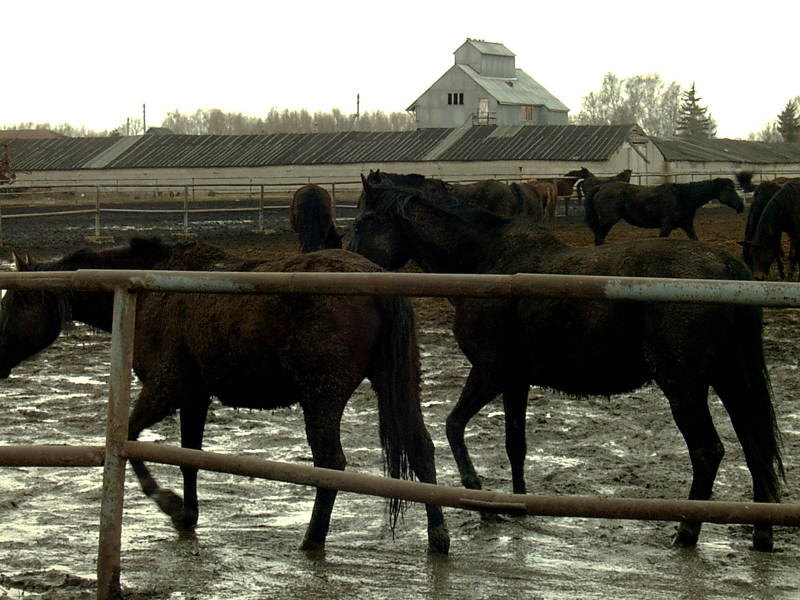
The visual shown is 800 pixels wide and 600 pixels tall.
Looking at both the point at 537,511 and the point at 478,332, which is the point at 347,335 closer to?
the point at 478,332

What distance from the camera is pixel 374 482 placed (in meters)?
3.21

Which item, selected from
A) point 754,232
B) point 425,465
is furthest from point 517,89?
point 425,465

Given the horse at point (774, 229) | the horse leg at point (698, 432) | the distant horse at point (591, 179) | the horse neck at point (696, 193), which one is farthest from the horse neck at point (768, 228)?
the horse leg at point (698, 432)

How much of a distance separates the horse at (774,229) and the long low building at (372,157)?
31.6m

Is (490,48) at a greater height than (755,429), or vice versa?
Answer: (490,48)

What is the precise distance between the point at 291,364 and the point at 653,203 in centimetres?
1722

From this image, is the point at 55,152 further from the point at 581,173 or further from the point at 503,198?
the point at 503,198

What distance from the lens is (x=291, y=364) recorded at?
178 inches

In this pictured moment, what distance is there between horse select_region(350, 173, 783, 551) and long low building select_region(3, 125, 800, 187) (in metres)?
40.4

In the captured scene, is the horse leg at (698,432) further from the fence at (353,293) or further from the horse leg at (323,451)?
the fence at (353,293)

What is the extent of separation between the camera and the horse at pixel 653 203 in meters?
20.3

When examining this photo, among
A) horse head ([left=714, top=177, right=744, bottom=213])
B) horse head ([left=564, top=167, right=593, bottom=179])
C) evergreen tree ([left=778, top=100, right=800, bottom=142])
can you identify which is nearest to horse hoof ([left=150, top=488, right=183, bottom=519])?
horse head ([left=714, top=177, right=744, bottom=213])

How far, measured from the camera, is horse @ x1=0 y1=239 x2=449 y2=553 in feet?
14.7

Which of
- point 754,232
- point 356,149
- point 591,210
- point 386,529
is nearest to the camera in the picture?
point 386,529
